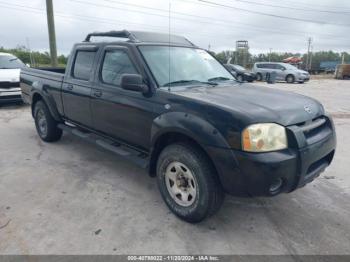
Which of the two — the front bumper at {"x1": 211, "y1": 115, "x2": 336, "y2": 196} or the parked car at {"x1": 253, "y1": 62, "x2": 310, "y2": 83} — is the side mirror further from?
the parked car at {"x1": 253, "y1": 62, "x2": 310, "y2": 83}

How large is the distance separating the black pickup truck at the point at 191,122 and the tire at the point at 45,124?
970 millimetres

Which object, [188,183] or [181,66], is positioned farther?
[181,66]

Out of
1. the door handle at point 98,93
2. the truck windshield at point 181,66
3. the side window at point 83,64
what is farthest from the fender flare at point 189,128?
the side window at point 83,64

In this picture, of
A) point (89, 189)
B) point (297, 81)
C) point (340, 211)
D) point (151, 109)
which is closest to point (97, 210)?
point (89, 189)

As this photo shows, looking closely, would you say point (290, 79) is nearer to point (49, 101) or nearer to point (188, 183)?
point (49, 101)

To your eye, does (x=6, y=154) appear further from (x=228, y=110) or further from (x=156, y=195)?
(x=228, y=110)

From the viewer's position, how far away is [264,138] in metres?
2.42

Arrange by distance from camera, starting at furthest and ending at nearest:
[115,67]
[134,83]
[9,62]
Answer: [9,62]
[115,67]
[134,83]

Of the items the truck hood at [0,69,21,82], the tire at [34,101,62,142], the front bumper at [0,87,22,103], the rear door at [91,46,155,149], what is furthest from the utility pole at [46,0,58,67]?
the rear door at [91,46,155,149]

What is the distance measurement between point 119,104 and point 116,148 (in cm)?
62

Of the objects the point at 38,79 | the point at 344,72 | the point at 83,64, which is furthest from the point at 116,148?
the point at 344,72

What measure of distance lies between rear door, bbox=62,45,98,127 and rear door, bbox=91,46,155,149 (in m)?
0.20

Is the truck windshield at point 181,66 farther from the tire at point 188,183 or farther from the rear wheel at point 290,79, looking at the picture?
the rear wheel at point 290,79

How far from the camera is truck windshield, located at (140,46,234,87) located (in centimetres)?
331
